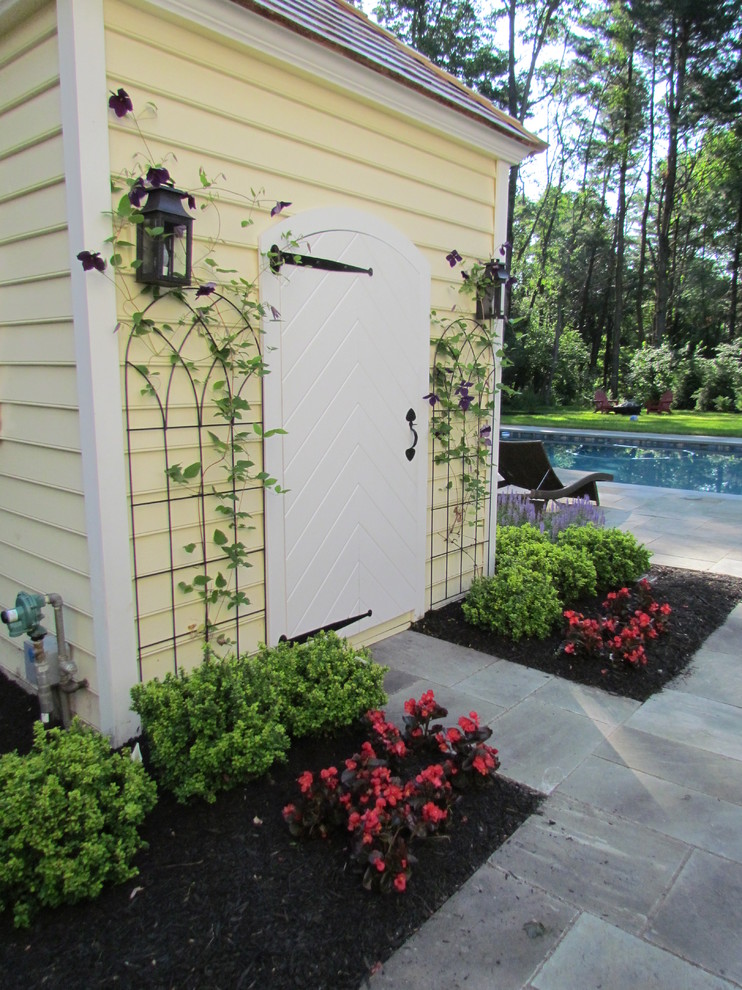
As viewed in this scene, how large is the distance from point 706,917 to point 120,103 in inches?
125

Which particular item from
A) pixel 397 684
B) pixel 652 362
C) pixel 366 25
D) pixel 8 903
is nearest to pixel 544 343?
pixel 652 362

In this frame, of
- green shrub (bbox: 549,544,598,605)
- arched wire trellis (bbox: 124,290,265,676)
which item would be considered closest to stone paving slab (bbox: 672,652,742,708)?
green shrub (bbox: 549,544,598,605)

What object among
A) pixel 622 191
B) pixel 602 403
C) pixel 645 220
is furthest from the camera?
pixel 645 220

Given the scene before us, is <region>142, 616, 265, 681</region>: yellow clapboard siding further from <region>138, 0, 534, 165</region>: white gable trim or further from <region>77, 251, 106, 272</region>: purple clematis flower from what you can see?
<region>138, 0, 534, 165</region>: white gable trim

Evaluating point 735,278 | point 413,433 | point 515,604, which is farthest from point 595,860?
point 735,278

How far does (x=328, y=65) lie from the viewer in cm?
306

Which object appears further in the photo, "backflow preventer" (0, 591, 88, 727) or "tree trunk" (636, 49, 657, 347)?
"tree trunk" (636, 49, 657, 347)

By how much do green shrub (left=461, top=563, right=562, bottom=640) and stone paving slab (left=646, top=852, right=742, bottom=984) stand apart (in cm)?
179

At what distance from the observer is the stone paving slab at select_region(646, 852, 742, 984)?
1.82 m

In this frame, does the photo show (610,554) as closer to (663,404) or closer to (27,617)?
(27,617)

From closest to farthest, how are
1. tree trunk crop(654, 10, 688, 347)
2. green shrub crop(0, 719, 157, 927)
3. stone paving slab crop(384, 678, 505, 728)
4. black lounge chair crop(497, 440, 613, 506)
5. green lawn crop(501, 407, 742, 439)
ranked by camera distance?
green shrub crop(0, 719, 157, 927)
stone paving slab crop(384, 678, 505, 728)
black lounge chair crop(497, 440, 613, 506)
green lawn crop(501, 407, 742, 439)
tree trunk crop(654, 10, 688, 347)

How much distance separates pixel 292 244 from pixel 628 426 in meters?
13.9

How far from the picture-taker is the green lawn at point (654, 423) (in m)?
14.3

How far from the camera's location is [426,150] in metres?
3.79
